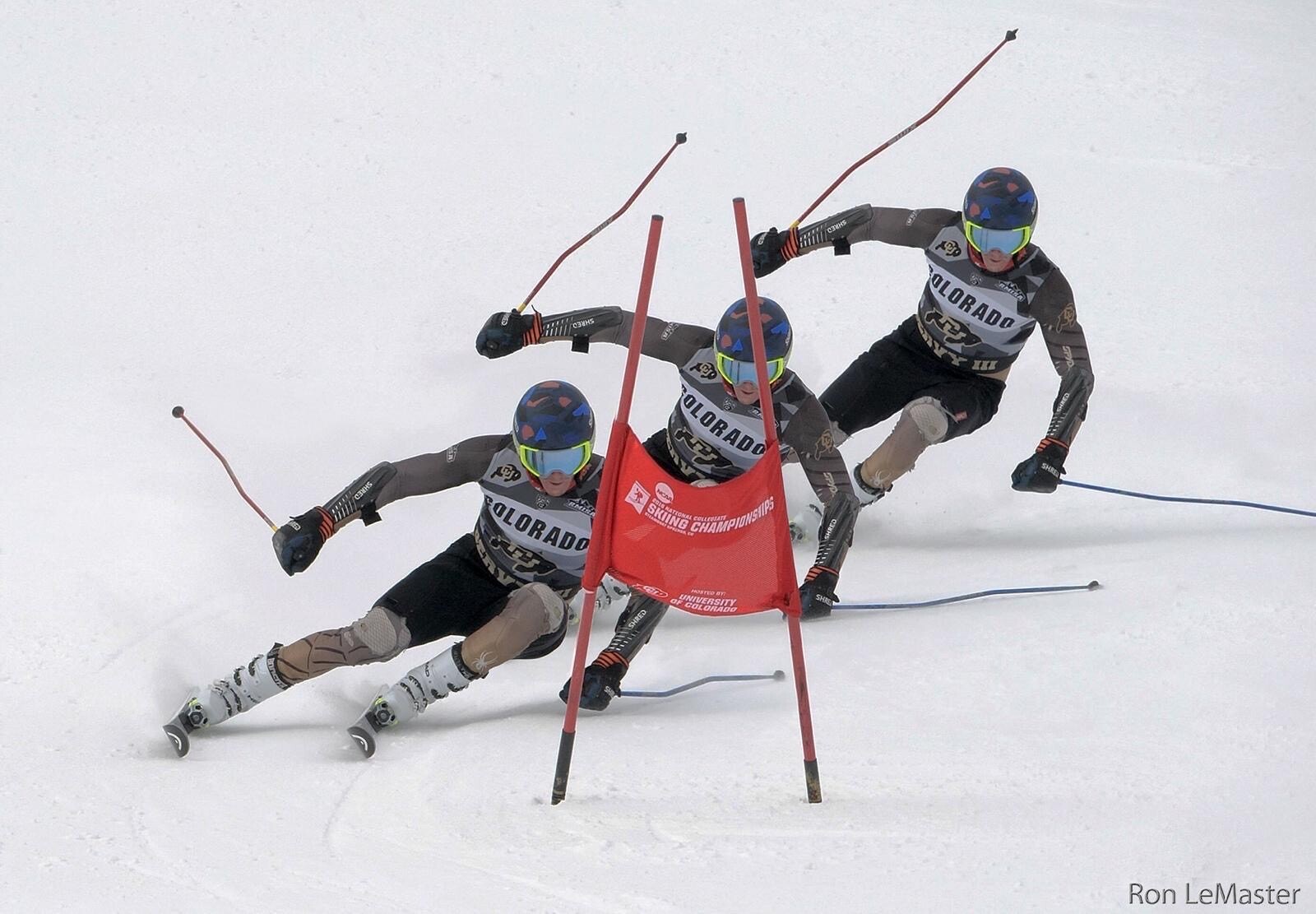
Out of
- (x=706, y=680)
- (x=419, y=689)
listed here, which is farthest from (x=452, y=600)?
(x=706, y=680)

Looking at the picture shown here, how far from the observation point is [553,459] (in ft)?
15.5

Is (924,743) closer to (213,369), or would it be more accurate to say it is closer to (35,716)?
(35,716)

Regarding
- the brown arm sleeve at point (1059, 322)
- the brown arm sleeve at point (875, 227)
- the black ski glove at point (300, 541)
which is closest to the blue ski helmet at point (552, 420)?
the black ski glove at point (300, 541)

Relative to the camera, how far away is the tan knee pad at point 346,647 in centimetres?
452

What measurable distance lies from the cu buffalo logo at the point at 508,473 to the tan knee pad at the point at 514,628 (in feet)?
1.25

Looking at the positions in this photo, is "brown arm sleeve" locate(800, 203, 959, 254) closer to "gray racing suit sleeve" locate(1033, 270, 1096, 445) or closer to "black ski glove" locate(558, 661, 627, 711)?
"gray racing suit sleeve" locate(1033, 270, 1096, 445)

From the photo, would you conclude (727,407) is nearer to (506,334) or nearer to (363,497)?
(506,334)

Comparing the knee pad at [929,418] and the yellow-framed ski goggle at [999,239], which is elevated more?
the yellow-framed ski goggle at [999,239]

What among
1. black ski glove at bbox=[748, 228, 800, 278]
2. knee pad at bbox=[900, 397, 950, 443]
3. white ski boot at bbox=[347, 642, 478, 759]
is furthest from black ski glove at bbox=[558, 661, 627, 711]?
black ski glove at bbox=[748, 228, 800, 278]

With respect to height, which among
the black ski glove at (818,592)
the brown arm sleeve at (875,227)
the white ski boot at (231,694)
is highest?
the brown arm sleeve at (875,227)

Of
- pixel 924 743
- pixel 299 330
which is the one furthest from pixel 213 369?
pixel 924 743

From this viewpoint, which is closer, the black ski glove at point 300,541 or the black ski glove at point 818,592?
the black ski glove at point 300,541

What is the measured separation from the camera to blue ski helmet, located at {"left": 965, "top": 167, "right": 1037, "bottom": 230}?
235 inches

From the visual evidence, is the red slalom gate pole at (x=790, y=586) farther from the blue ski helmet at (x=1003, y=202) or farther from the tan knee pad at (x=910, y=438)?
the blue ski helmet at (x=1003, y=202)
